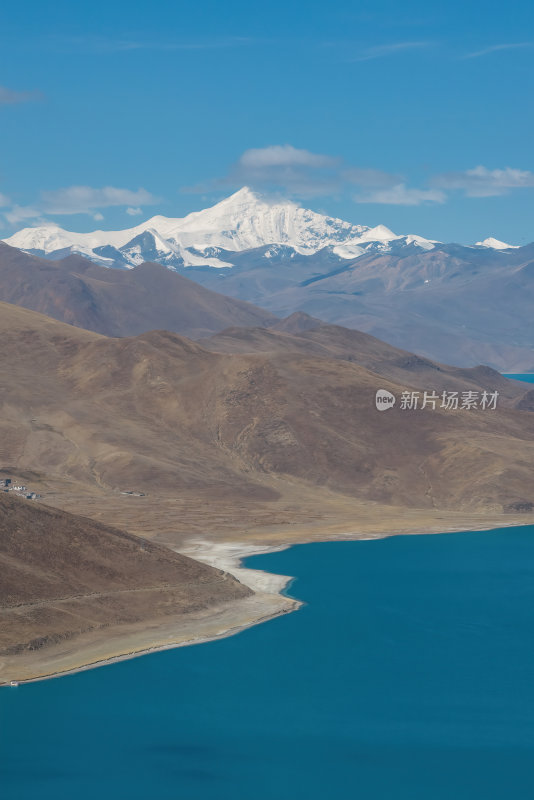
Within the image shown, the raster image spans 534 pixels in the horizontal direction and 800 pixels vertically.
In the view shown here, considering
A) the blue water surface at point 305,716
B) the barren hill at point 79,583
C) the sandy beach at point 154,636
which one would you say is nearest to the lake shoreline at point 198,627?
the sandy beach at point 154,636

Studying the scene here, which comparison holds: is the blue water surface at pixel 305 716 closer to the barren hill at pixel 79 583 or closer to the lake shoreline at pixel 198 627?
the lake shoreline at pixel 198 627

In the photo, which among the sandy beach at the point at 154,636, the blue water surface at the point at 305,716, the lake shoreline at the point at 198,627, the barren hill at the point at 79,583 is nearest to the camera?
the blue water surface at the point at 305,716

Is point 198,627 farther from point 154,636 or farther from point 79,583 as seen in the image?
point 79,583

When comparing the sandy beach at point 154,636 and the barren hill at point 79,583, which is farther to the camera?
the barren hill at point 79,583

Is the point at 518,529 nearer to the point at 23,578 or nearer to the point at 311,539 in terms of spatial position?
the point at 311,539

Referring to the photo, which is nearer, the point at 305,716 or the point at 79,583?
the point at 305,716

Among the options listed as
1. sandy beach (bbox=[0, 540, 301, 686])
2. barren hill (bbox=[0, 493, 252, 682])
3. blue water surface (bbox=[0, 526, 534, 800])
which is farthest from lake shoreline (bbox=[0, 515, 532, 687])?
blue water surface (bbox=[0, 526, 534, 800])

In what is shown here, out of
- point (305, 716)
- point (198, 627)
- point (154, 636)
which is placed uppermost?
point (198, 627)

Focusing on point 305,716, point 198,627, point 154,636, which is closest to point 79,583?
point 154,636
